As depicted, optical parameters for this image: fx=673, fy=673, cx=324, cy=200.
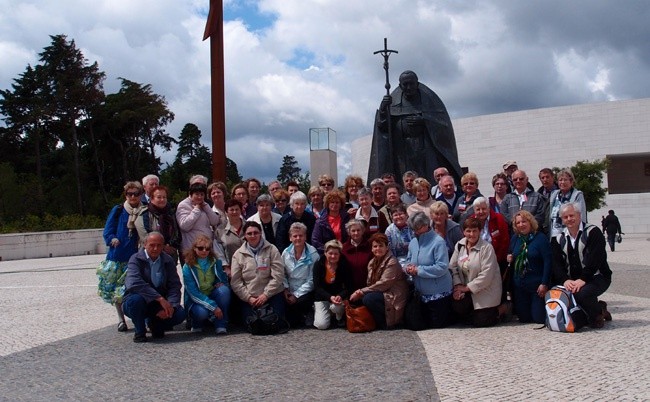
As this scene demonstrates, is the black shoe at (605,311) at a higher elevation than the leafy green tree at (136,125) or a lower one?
lower

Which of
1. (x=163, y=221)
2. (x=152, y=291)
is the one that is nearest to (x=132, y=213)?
(x=163, y=221)

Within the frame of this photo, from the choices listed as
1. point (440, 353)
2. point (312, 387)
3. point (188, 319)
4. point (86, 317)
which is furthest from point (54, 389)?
point (86, 317)

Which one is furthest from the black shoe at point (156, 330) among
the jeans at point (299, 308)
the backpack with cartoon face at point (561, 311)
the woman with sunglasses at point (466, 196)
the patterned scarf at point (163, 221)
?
the backpack with cartoon face at point (561, 311)

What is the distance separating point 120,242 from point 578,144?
42.3 meters

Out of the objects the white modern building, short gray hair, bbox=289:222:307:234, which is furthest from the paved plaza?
the white modern building

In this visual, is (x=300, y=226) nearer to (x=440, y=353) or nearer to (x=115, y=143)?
(x=440, y=353)

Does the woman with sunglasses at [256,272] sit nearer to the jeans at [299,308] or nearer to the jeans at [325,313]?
the jeans at [299,308]

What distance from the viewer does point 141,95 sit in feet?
153

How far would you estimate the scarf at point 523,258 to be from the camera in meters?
6.62

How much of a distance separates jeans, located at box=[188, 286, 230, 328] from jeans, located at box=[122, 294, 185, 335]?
17cm

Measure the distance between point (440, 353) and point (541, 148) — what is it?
42531mm

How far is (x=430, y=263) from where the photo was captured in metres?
6.58

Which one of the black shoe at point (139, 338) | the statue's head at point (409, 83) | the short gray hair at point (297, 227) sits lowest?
the black shoe at point (139, 338)

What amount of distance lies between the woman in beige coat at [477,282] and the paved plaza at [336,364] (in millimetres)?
189
